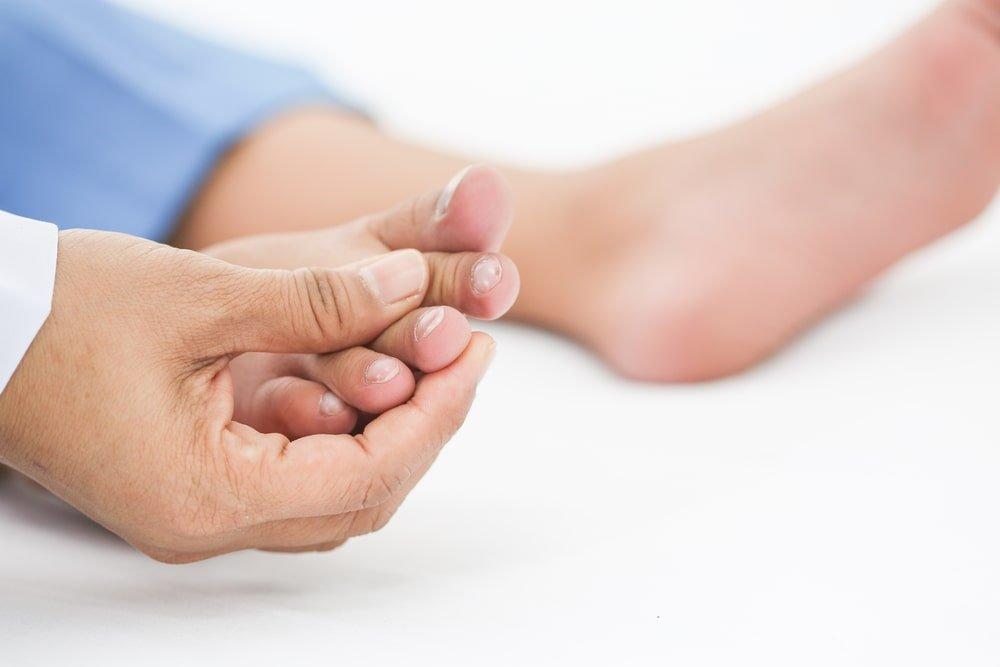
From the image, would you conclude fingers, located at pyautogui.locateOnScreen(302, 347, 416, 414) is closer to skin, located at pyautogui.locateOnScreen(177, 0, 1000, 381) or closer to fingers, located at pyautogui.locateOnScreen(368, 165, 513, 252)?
fingers, located at pyautogui.locateOnScreen(368, 165, 513, 252)

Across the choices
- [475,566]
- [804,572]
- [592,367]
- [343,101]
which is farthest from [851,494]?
[343,101]

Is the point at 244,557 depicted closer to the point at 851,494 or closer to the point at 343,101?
the point at 851,494

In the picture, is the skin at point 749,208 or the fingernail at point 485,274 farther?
the skin at point 749,208

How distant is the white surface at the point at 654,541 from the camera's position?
18.5 inches

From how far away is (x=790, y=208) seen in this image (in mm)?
875

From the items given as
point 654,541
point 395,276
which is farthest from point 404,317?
point 654,541

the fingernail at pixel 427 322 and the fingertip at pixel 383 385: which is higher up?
the fingernail at pixel 427 322

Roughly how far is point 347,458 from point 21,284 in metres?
0.16

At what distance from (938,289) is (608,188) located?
11.7 inches

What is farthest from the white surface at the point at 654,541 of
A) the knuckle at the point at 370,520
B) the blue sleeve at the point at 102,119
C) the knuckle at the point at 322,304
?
the blue sleeve at the point at 102,119

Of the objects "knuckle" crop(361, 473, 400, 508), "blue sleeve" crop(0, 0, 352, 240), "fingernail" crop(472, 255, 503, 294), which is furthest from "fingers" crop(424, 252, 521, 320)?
"blue sleeve" crop(0, 0, 352, 240)

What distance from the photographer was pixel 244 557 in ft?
1.91

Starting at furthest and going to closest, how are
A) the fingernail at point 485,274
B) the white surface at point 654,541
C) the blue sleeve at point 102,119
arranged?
the blue sleeve at point 102,119
the fingernail at point 485,274
the white surface at point 654,541

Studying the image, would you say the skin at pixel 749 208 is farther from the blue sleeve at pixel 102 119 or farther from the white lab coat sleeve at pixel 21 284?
the white lab coat sleeve at pixel 21 284
